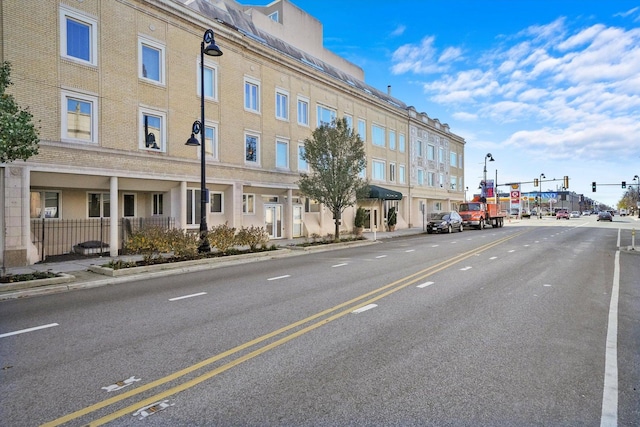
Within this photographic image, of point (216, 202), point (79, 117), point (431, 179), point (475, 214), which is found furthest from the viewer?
point (431, 179)

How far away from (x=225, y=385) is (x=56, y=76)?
15.4 meters

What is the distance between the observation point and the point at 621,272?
37.9 feet

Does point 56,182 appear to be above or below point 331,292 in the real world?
above

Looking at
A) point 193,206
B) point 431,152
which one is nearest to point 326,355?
point 193,206

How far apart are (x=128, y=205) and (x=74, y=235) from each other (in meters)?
2.88

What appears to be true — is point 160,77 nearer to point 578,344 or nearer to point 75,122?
point 75,122

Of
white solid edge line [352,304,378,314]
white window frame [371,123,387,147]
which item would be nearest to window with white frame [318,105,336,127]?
white window frame [371,123,387,147]

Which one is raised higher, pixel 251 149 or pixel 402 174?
pixel 402 174

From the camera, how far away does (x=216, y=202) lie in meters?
21.2

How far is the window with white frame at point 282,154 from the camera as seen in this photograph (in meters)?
24.6

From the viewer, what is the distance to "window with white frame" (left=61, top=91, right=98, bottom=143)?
14734 mm

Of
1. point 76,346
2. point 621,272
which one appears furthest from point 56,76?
point 621,272

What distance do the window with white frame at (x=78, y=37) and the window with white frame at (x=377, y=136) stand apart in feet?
76.0

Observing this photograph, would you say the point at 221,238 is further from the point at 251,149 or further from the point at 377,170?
the point at 377,170
